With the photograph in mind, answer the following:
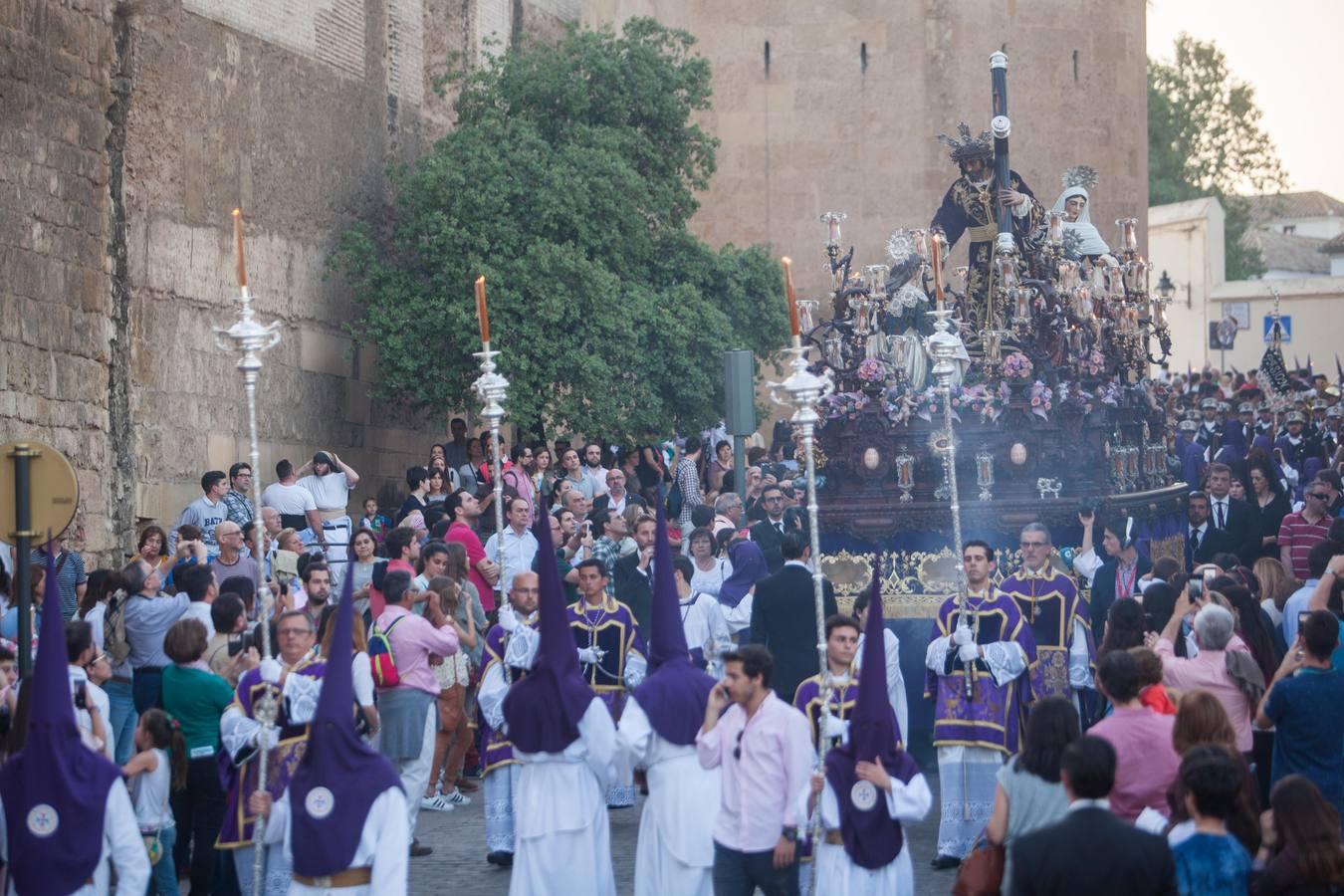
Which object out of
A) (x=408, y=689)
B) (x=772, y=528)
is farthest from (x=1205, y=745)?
(x=772, y=528)

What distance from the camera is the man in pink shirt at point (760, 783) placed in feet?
26.8

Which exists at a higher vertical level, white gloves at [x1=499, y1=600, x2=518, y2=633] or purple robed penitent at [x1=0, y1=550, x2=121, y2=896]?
white gloves at [x1=499, y1=600, x2=518, y2=633]

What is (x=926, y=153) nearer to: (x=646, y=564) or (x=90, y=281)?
(x=90, y=281)

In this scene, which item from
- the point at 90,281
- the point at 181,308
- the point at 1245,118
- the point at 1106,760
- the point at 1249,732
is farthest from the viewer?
the point at 1245,118

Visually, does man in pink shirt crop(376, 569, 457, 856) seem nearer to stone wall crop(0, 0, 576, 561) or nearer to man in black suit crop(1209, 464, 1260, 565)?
stone wall crop(0, 0, 576, 561)

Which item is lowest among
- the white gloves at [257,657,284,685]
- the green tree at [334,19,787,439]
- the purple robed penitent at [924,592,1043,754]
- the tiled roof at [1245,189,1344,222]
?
the purple robed penitent at [924,592,1043,754]

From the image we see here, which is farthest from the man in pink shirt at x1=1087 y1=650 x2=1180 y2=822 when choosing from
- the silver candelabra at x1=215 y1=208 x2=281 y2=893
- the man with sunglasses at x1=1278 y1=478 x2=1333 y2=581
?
the man with sunglasses at x1=1278 y1=478 x2=1333 y2=581

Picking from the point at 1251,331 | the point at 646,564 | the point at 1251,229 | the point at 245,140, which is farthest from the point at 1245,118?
the point at 646,564

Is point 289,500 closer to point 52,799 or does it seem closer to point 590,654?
point 590,654

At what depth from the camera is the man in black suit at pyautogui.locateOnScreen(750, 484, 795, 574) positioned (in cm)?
1483

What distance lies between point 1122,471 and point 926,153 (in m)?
17.2

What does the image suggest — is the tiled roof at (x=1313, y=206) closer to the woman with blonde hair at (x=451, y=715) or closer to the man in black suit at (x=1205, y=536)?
the man in black suit at (x=1205, y=536)

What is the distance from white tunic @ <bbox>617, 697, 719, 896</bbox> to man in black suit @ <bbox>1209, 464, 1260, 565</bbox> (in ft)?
24.9

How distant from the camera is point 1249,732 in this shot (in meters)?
9.26
